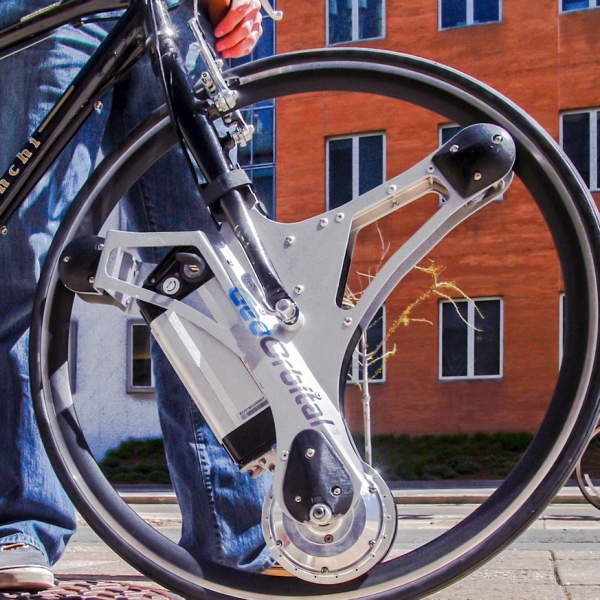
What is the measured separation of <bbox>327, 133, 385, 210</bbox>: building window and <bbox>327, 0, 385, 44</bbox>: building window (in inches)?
82.5

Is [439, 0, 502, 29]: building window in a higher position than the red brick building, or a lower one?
higher

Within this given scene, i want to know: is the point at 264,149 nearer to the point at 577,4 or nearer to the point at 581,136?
the point at 581,136

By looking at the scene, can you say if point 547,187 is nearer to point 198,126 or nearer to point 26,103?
point 198,126

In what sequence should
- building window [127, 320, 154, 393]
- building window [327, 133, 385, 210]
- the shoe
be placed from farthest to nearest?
building window [127, 320, 154, 393] < building window [327, 133, 385, 210] < the shoe

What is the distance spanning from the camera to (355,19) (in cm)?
1917

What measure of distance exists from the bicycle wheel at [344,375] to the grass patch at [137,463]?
16684mm

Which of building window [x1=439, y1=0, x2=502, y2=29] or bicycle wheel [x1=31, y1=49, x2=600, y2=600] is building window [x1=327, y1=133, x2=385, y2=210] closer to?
building window [x1=439, y1=0, x2=502, y2=29]

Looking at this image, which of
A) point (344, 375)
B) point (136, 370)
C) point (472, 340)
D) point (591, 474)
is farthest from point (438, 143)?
point (344, 375)

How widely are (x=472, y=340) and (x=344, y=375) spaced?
1789 cm

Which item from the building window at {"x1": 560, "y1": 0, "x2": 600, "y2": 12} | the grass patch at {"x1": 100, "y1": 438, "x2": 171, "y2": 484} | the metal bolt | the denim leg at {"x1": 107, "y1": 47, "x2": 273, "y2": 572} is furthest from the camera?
the building window at {"x1": 560, "y1": 0, "x2": 600, "y2": 12}

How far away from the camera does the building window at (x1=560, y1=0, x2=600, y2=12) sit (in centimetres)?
1820

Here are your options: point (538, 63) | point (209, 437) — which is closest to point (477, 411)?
point (538, 63)

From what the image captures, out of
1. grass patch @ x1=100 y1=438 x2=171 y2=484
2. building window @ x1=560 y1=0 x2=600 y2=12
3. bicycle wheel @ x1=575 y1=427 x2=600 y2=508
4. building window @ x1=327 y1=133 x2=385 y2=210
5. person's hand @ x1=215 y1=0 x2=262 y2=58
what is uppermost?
building window @ x1=560 y1=0 x2=600 y2=12

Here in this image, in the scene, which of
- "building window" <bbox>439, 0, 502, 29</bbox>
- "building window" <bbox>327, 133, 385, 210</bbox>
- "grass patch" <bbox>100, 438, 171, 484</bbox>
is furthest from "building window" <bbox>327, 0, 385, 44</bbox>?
"grass patch" <bbox>100, 438, 171, 484</bbox>
